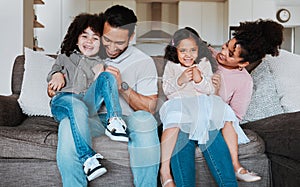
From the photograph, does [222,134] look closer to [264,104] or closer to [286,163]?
[286,163]

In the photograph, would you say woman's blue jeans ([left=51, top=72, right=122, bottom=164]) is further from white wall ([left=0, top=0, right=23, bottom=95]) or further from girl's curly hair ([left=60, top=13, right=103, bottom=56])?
white wall ([left=0, top=0, right=23, bottom=95])

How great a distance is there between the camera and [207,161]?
5.72 ft

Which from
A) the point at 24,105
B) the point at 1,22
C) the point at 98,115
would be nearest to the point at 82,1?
the point at 1,22

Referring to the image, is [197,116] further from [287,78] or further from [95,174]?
[287,78]

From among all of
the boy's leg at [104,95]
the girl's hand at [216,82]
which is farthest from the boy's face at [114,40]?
the girl's hand at [216,82]

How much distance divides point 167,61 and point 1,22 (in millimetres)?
2031

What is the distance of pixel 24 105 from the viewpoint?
2193mm

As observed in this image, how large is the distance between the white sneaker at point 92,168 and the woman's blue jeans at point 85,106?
0.06 ft

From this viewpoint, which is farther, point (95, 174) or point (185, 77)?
point (185, 77)

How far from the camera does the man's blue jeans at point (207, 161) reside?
167 centimetres

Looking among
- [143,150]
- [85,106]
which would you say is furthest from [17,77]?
[143,150]

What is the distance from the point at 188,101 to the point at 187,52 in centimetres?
20

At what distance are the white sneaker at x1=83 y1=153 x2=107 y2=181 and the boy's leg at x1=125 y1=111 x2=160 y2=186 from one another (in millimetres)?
142

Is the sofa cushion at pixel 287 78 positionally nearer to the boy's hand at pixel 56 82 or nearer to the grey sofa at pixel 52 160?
the grey sofa at pixel 52 160
